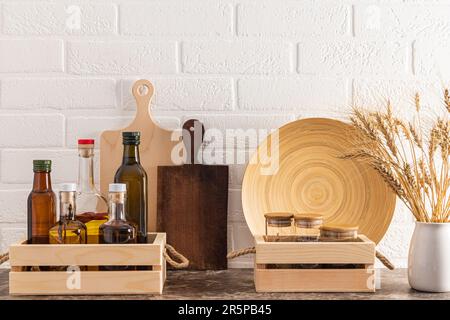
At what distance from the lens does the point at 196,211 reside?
1.52m

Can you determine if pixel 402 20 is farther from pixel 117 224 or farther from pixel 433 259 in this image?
pixel 117 224

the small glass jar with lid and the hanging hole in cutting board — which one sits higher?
the hanging hole in cutting board

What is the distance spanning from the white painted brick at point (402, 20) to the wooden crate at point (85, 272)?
0.81 meters

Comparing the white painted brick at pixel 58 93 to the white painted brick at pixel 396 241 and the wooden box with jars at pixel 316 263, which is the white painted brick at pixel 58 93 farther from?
the white painted brick at pixel 396 241

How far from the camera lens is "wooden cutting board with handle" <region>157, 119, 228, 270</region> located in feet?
4.98

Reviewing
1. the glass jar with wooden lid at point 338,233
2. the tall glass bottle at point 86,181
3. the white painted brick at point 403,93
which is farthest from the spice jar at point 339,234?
the tall glass bottle at point 86,181

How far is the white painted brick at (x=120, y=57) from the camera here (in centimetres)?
159

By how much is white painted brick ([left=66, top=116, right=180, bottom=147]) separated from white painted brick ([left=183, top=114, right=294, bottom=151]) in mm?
48

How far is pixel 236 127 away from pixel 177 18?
0.32m

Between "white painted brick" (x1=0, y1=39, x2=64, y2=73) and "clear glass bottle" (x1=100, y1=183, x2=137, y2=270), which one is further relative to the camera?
"white painted brick" (x1=0, y1=39, x2=64, y2=73)

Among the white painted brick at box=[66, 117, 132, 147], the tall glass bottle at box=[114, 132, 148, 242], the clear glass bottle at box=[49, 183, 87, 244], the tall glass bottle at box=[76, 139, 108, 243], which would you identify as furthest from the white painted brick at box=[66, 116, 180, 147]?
the clear glass bottle at box=[49, 183, 87, 244]

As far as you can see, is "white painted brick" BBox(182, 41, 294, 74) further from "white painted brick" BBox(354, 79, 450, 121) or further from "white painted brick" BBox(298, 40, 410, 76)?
"white painted brick" BBox(354, 79, 450, 121)

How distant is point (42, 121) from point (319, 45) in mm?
751
